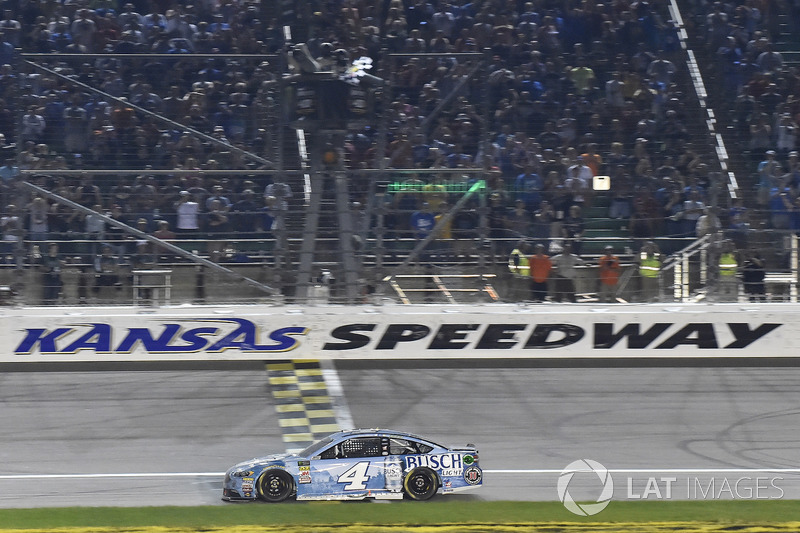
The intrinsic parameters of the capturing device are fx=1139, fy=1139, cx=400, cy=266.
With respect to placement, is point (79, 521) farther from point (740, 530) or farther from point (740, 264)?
point (740, 264)

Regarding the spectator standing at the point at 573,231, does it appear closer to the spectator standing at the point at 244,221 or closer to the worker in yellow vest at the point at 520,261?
the worker in yellow vest at the point at 520,261

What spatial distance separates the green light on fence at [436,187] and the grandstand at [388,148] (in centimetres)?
6

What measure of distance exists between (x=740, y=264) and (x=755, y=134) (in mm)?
4869

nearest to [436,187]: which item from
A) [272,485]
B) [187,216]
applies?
[187,216]

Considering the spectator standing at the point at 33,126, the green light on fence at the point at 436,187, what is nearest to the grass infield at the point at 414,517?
the green light on fence at the point at 436,187

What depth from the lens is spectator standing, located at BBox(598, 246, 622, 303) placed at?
1256 centimetres

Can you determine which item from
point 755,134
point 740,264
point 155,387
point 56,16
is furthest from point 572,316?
point 56,16

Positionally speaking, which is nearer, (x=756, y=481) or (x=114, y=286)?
(x=756, y=481)

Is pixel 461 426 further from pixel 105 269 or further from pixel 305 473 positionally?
pixel 105 269

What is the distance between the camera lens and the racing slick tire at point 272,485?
877 centimetres

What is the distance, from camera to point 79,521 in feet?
26.8

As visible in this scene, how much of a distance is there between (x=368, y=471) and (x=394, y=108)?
8.57 m

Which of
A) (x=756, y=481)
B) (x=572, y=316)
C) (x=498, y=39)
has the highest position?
(x=498, y=39)

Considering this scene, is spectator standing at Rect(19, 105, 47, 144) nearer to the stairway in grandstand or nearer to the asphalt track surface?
the asphalt track surface
